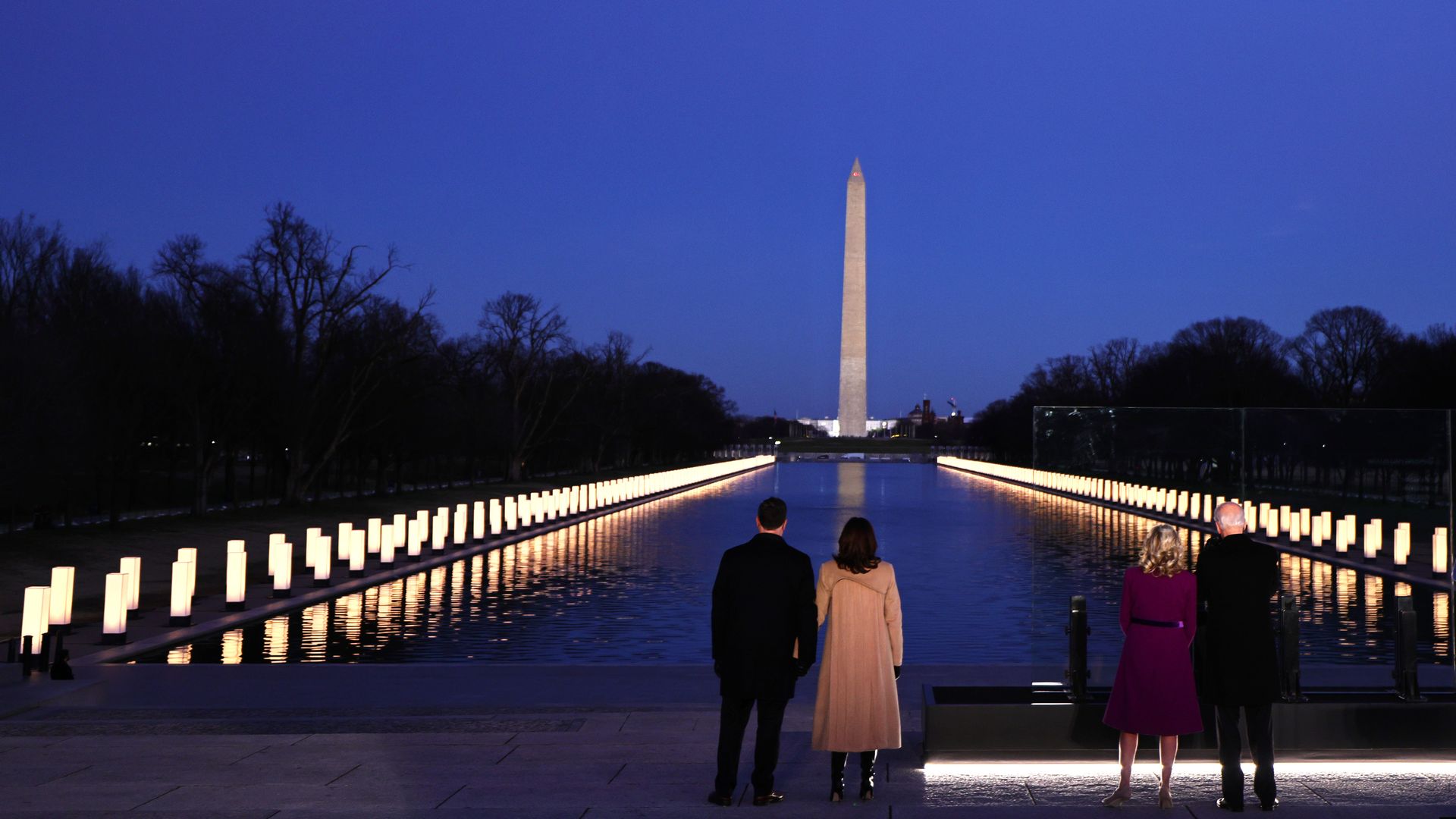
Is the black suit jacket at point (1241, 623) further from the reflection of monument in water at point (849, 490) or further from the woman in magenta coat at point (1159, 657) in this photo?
the reflection of monument in water at point (849, 490)

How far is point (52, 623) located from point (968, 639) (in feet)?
32.0

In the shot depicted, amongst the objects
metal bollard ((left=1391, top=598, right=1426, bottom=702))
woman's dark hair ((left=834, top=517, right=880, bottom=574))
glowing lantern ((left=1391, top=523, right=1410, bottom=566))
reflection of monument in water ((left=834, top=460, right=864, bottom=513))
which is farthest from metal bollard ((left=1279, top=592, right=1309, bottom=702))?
reflection of monument in water ((left=834, top=460, right=864, bottom=513))

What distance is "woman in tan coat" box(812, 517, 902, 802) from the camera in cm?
810

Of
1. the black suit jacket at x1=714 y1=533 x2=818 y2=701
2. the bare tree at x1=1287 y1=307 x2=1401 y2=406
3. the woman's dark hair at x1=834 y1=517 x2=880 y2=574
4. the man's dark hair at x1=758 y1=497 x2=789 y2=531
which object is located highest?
the bare tree at x1=1287 y1=307 x2=1401 y2=406

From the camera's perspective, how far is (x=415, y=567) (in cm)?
2541

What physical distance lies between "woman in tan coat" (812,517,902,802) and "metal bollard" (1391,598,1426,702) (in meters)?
3.67

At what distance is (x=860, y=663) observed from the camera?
8133 mm

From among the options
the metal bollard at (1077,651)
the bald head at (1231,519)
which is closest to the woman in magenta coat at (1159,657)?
the bald head at (1231,519)

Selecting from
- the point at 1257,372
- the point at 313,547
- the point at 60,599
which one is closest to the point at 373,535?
the point at 313,547

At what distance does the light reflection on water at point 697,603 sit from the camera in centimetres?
1104

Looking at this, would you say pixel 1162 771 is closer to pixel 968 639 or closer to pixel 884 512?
pixel 968 639

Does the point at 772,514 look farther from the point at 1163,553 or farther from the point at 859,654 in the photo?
the point at 1163,553

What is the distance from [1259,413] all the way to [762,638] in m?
4.64

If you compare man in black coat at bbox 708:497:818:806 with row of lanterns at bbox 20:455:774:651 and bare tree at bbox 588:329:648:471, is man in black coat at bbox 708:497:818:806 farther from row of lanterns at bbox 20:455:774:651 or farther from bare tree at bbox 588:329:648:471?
bare tree at bbox 588:329:648:471
